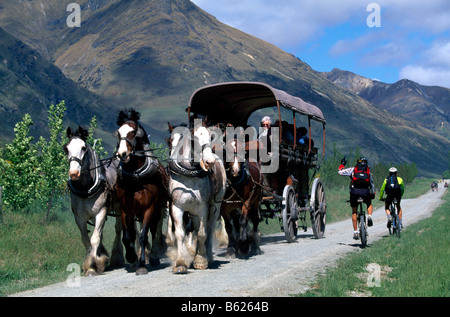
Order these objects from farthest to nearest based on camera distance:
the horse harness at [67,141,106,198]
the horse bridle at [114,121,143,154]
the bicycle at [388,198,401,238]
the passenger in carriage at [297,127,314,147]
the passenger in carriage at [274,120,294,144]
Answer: the passenger in carriage at [297,127,314,147], the bicycle at [388,198,401,238], the passenger in carriage at [274,120,294,144], the horse harness at [67,141,106,198], the horse bridle at [114,121,143,154]

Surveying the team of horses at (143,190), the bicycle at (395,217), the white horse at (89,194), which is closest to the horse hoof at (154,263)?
the team of horses at (143,190)

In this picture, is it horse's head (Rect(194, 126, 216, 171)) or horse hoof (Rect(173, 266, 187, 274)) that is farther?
horse's head (Rect(194, 126, 216, 171))

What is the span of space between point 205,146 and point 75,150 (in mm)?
2303

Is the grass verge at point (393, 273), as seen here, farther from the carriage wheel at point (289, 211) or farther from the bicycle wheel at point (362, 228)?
the carriage wheel at point (289, 211)

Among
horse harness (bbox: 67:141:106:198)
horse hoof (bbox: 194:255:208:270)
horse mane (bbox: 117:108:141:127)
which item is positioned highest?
horse mane (bbox: 117:108:141:127)

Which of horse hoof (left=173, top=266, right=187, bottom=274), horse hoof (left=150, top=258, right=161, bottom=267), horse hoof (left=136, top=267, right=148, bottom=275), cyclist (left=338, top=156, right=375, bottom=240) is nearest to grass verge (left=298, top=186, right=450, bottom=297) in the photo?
cyclist (left=338, top=156, right=375, bottom=240)

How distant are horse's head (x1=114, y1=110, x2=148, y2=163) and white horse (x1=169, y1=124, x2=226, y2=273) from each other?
2.26 feet

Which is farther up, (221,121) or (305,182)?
(221,121)

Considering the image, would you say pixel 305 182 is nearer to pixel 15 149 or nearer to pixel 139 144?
pixel 139 144

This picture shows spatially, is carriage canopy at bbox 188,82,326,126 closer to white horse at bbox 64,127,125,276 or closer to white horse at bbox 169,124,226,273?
white horse at bbox 169,124,226,273

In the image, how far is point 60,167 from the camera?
23188 millimetres

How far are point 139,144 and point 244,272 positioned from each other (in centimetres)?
298

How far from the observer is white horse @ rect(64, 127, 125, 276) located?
969 cm
